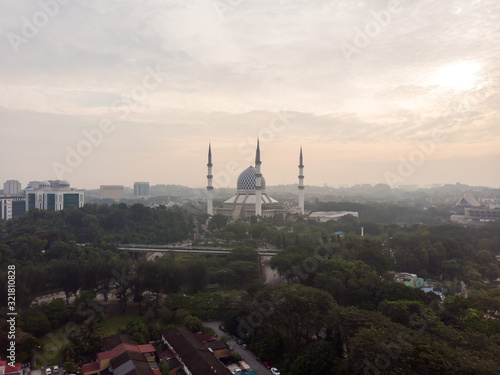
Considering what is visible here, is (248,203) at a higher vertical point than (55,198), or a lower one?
lower

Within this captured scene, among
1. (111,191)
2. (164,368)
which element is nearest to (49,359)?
(164,368)

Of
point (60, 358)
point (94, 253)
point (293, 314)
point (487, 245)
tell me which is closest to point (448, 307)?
point (293, 314)

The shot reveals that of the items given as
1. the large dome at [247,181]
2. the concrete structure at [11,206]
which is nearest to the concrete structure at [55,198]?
the concrete structure at [11,206]

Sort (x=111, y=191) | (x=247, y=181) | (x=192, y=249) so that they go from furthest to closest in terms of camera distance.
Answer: (x=111, y=191)
(x=247, y=181)
(x=192, y=249)

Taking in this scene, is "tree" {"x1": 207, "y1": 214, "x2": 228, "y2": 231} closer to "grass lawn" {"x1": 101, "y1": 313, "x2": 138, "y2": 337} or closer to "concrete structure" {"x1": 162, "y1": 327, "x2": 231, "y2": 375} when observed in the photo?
"grass lawn" {"x1": 101, "y1": 313, "x2": 138, "y2": 337}

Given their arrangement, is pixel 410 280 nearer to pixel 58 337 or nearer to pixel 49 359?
pixel 58 337

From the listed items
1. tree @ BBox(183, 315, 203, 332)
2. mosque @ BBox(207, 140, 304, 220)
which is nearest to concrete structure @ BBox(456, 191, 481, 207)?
mosque @ BBox(207, 140, 304, 220)

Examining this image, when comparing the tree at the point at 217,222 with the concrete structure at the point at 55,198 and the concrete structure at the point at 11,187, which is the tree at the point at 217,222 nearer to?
the concrete structure at the point at 55,198
